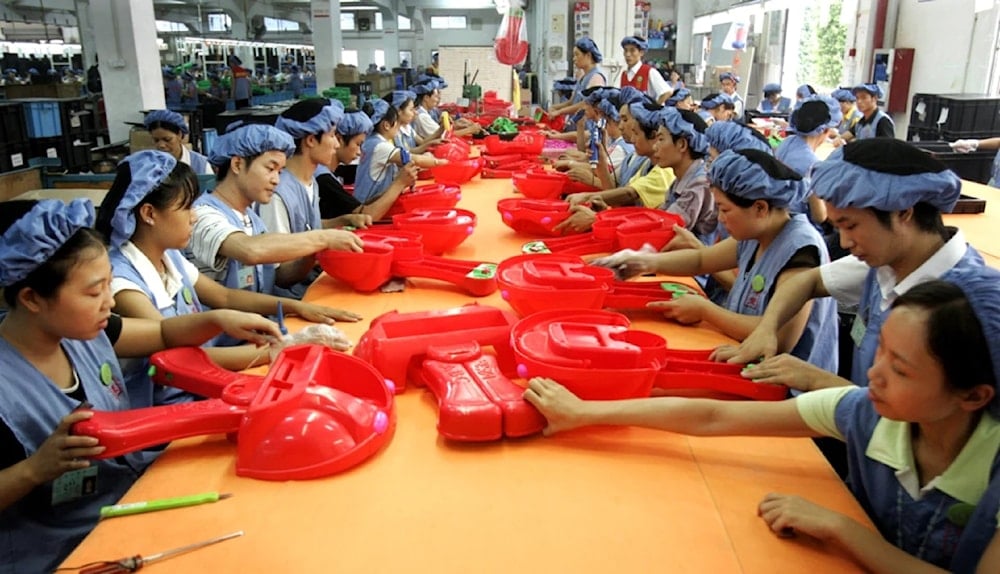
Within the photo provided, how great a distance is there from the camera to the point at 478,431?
51.3 inches

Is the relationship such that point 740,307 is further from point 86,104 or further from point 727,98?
point 86,104

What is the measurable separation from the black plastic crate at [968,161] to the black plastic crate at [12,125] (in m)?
6.98

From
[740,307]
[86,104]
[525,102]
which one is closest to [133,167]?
[740,307]

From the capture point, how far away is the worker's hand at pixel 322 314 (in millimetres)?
1972

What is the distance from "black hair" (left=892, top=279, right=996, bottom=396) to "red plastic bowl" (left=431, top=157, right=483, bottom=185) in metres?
3.28

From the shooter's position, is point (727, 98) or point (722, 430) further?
point (727, 98)

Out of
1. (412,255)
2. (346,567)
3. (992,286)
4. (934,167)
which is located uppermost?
(934,167)

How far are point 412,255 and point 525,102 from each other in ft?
27.8

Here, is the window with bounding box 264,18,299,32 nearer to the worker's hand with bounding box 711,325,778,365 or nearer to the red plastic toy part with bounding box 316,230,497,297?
the red plastic toy part with bounding box 316,230,497,297

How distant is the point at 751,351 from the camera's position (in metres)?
1.59

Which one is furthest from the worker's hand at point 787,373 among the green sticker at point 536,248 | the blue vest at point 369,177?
the blue vest at point 369,177

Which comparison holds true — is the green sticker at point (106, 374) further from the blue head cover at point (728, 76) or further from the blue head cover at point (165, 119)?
the blue head cover at point (728, 76)

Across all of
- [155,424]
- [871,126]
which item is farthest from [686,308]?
[871,126]

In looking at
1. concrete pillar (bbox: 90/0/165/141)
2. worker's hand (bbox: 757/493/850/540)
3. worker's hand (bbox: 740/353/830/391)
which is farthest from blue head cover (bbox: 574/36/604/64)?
worker's hand (bbox: 757/493/850/540)
